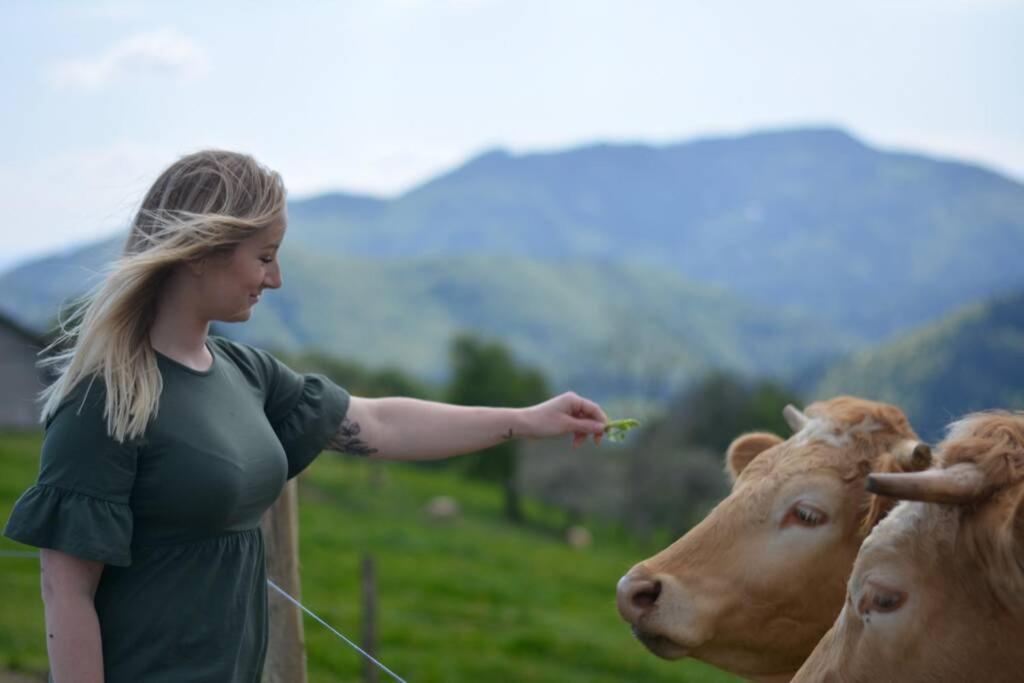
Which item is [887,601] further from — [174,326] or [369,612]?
[369,612]

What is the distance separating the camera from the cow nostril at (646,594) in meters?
3.89

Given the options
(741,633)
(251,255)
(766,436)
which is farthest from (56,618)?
(766,436)

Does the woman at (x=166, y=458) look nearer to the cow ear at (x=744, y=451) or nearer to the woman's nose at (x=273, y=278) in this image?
the woman's nose at (x=273, y=278)

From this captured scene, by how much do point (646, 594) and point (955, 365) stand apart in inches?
4825

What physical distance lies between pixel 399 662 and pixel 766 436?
1183 cm

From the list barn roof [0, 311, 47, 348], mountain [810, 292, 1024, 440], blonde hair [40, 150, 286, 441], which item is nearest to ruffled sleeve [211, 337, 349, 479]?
blonde hair [40, 150, 286, 441]

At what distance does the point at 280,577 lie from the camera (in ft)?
14.9

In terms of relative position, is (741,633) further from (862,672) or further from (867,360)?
(867,360)

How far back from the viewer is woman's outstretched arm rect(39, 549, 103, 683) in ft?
8.66

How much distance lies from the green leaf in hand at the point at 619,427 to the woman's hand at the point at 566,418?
3cm

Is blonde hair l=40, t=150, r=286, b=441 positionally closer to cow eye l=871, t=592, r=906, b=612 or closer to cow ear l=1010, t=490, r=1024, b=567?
cow eye l=871, t=592, r=906, b=612

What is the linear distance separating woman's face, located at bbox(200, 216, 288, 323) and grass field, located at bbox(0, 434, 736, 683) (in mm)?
5098

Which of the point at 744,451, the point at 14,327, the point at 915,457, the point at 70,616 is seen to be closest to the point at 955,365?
the point at 14,327

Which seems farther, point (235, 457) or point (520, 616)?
point (520, 616)
